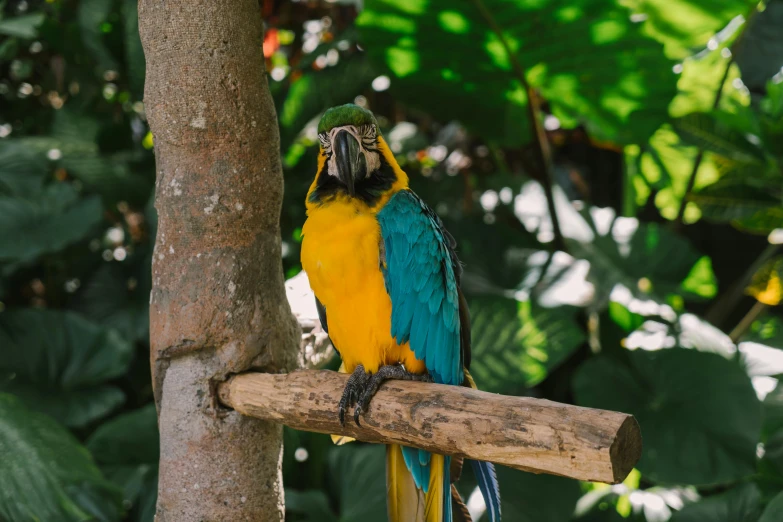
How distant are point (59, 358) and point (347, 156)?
126cm

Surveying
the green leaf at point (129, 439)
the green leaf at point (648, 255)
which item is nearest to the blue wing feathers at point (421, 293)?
the green leaf at point (129, 439)

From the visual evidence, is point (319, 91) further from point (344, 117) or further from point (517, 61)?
point (344, 117)

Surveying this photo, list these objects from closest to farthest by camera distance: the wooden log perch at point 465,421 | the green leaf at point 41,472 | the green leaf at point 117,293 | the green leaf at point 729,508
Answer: the wooden log perch at point 465,421, the green leaf at point 41,472, the green leaf at point 729,508, the green leaf at point 117,293

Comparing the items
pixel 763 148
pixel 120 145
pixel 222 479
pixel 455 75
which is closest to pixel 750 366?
pixel 763 148

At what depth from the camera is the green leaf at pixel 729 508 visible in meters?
1.39

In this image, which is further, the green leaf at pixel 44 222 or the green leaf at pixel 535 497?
the green leaf at pixel 44 222

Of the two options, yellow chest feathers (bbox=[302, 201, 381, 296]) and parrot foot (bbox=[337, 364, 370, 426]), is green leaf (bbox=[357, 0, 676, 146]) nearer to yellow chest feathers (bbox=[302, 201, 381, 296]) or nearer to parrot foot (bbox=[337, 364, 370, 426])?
yellow chest feathers (bbox=[302, 201, 381, 296])

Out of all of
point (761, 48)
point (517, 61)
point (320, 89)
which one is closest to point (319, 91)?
point (320, 89)

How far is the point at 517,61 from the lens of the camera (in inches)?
62.9

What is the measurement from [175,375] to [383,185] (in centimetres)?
42

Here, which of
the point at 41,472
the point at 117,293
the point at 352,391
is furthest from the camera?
the point at 117,293

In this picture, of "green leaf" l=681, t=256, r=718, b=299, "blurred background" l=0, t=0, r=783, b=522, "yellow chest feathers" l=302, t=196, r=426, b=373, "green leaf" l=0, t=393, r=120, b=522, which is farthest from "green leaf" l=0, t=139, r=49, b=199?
"green leaf" l=681, t=256, r=718, b=299

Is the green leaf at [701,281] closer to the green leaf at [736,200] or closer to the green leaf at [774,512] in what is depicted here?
the green leaf at [736,200]

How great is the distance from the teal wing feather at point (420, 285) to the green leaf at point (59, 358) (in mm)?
1065
